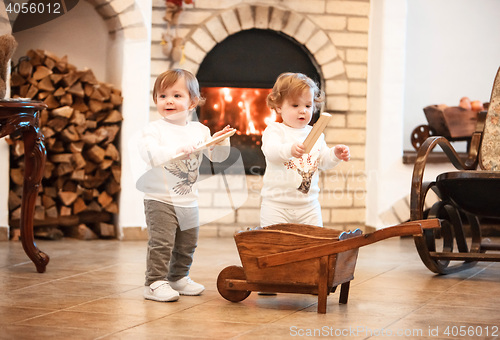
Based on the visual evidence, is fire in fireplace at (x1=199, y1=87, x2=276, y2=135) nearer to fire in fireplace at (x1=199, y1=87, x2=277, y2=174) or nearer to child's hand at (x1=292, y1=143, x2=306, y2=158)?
fire in fireplace at (x1=199, y1=87, x2=277, y2=174)

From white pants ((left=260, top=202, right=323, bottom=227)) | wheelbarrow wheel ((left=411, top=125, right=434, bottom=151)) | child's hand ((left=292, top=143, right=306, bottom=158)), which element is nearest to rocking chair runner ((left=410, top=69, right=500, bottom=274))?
white pants ((left=260, top=202, right=323, bottom=227))

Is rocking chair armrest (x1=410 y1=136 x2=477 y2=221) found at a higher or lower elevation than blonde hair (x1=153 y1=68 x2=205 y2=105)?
lower

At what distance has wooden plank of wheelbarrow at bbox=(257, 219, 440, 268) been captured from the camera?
2219mm

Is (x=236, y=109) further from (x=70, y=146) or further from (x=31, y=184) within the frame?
(x=31, y=184)

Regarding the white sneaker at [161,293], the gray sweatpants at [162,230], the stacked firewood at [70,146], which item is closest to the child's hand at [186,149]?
the gray sweatpants at [162,230]

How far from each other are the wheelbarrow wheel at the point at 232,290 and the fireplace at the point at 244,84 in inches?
90.2

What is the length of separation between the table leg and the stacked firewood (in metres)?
1.18

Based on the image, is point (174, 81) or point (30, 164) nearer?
point (174, 81)

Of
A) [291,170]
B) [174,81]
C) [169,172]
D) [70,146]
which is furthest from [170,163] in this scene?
[70,146]

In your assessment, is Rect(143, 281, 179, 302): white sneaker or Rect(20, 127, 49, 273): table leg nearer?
Rect(143, 281, 179, 302): white sneaker

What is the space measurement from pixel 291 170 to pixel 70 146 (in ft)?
7.21

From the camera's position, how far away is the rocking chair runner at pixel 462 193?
3.20 meters

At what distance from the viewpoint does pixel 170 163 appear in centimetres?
255

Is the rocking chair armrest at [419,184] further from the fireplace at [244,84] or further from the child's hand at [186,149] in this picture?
the fireplace at [244,84]
